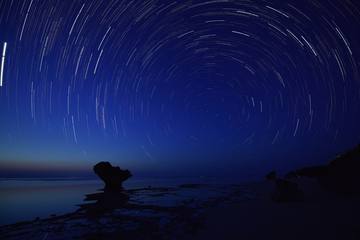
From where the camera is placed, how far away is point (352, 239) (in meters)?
7.80

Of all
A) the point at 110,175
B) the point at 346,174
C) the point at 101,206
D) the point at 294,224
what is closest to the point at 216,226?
the point at 294,224

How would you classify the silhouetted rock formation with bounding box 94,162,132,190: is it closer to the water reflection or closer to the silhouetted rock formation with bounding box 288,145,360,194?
the water reflection

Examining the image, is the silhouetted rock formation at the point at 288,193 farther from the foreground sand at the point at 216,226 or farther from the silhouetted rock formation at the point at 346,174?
the silhouetted rock formation at the point at 346,174

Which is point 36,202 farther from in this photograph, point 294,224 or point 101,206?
point 294,224

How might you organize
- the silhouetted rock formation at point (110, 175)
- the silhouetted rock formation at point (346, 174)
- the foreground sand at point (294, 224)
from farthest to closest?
the silhouetted rock formation at point (110, 175) → the silhouetted rock formation at point (346, 174) → the foreground sand at point (294, 224)

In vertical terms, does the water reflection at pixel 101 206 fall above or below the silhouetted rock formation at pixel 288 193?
below

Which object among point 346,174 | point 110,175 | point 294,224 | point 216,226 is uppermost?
point 110,175

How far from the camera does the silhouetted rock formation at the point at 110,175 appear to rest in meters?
50.5

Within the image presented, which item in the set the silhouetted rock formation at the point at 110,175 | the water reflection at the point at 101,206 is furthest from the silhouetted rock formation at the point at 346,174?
the silhouetted rock formation at the point at 110,175

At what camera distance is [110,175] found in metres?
51.2

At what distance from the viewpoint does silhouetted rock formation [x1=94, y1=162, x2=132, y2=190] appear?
50500 millimetres

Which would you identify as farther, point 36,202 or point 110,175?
point 110,175

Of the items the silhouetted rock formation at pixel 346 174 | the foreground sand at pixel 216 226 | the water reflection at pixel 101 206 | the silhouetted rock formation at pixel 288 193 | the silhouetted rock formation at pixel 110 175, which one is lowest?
the foreground sand at pixel 216 226

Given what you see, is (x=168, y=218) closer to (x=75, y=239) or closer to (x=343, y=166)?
(x=75, y=239)
